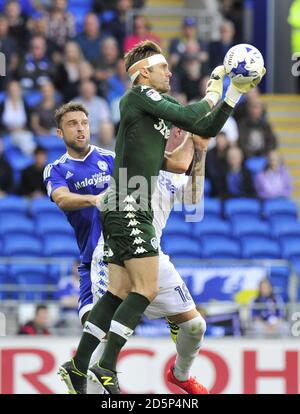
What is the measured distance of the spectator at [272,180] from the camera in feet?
56.9

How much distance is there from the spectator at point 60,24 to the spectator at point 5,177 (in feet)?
7.87

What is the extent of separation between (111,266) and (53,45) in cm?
961

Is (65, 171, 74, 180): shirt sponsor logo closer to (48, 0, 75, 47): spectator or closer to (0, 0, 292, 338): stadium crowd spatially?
(0, 0, 292, 338): stadium crowd

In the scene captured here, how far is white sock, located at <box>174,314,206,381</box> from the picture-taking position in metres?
9.44

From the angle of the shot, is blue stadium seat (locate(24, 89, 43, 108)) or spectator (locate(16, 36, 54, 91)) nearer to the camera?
blue stadium seat (locate(24, 89, 43, 108))

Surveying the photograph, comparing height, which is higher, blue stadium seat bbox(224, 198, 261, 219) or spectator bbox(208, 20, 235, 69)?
spectator bbox(208, 20, 235, 69)

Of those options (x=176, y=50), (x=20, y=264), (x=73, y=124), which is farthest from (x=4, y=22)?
(x=73, y=124)

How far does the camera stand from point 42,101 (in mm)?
17094

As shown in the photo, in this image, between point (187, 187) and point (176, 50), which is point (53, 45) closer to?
point (176, 50)

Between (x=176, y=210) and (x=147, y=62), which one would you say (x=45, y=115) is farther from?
(x=147, y=62)

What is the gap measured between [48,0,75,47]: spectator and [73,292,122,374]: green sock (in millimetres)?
9822

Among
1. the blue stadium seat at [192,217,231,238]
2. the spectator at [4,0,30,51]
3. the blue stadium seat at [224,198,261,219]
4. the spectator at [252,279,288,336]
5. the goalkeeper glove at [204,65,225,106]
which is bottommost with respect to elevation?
the spectator at [252,279,288,336]

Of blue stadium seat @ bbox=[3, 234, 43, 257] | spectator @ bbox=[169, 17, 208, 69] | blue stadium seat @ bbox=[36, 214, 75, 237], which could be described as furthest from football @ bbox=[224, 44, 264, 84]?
spectator @ bbox=[169, 17, 208, 69]

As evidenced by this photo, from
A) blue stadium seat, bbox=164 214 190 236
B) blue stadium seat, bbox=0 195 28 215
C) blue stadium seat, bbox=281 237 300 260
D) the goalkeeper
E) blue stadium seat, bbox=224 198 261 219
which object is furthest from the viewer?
blue stadium seat, bbox=224 198 261 219
